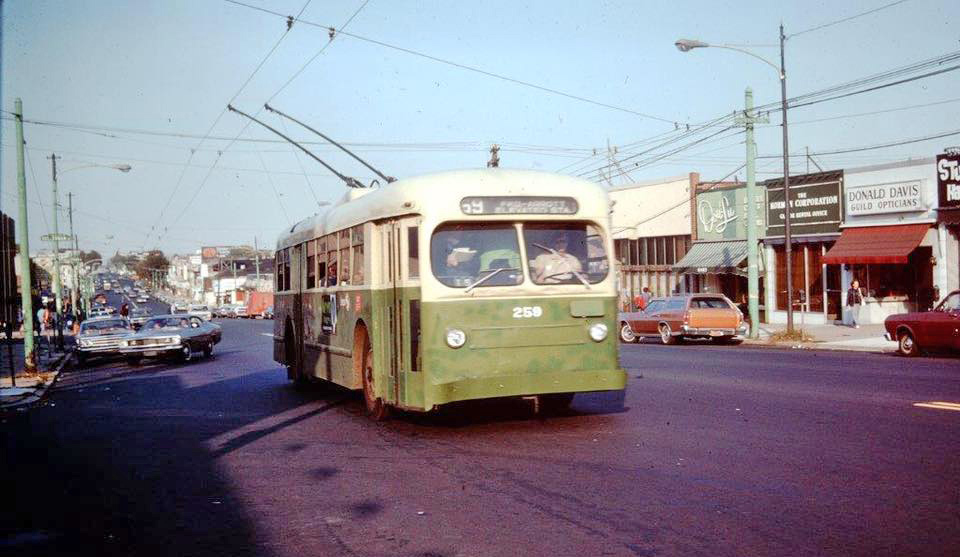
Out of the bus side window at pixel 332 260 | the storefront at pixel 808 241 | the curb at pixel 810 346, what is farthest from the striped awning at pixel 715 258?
the bus side window at pixel 332 260

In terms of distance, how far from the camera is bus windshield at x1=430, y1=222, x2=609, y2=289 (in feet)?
35.2

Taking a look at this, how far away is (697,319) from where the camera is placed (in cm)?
2925

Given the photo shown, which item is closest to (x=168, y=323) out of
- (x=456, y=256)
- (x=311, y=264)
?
(x=311, y=264)

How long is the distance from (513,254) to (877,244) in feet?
83.2

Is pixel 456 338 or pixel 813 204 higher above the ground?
pixel 813 204

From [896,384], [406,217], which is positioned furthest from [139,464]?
[896,384]

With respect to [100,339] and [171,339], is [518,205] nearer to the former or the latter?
[171,339]

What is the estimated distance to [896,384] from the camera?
14.5 m

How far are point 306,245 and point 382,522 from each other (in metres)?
9.87

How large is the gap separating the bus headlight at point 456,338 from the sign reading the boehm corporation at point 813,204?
27293 millimetres

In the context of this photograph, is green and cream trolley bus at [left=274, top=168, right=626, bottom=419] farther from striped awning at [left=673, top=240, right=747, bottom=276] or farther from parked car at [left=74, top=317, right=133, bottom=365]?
striped awning at [left=673, top=240, right=747, bottom=276]

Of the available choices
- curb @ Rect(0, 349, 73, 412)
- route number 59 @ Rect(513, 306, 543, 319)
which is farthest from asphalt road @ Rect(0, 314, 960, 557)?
curb @ Rect(0, 349, 73, 412)

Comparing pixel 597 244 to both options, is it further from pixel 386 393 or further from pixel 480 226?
pixel 386 393

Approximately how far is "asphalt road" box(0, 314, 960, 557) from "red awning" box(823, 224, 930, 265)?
17.9 meters
